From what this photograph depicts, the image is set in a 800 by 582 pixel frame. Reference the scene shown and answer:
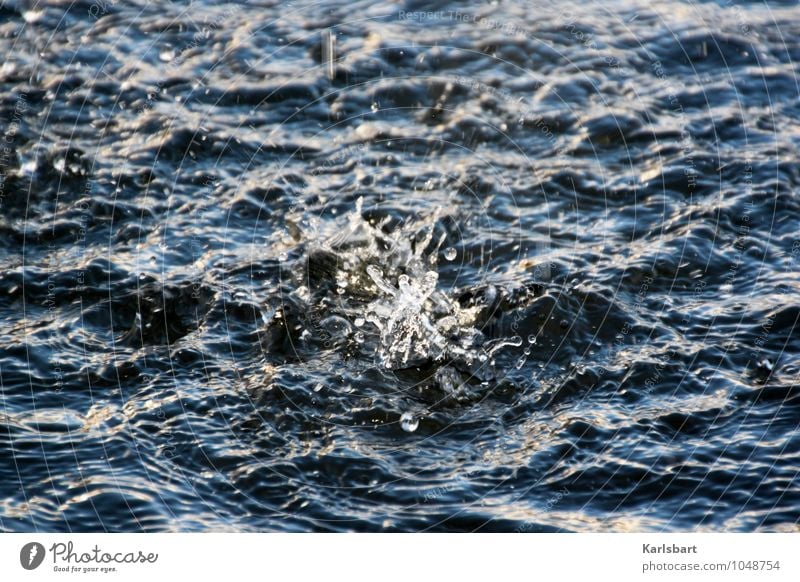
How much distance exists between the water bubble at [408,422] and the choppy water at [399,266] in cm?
1

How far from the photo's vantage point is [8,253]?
23.7 ft

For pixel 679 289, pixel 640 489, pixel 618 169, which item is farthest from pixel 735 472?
pixel 618 169

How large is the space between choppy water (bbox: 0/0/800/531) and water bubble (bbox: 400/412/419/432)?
0.01 metres

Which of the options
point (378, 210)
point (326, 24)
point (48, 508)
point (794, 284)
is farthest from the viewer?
point (326, 24)

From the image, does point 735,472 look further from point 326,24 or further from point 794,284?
point 326,24

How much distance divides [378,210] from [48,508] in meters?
3.62
